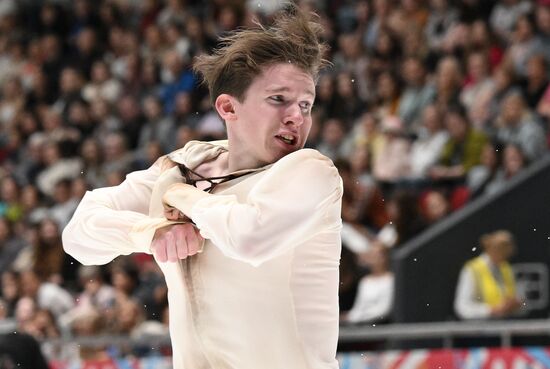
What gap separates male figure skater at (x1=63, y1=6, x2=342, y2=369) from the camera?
3.22 metres

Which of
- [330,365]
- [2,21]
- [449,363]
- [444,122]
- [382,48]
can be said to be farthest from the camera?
[2,21]

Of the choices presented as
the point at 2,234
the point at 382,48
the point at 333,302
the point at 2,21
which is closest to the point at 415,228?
the point at 382,48

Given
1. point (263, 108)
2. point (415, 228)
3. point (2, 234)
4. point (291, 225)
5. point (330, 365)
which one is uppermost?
point (263, 108)

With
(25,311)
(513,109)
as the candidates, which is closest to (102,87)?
(25,311)

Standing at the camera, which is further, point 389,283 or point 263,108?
point 389,283

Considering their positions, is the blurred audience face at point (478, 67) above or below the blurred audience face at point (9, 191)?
above

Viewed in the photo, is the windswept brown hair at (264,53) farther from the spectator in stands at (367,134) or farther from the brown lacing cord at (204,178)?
the spectator in stands at (367,134)

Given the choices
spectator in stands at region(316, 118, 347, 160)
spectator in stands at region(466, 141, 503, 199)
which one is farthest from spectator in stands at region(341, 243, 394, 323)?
spectator in stands at region(316, 118, 347, 160)

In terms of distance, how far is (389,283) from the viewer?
351 inches

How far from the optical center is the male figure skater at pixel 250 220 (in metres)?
3.22

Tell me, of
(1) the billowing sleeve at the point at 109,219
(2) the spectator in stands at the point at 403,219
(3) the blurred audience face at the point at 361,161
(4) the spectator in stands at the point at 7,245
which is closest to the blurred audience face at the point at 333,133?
(3) the blurred audience face at the point at 361,161

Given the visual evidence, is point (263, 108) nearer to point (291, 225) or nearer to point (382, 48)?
point (291, 225)

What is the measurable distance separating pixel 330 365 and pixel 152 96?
10.6 metres

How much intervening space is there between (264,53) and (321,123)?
7.84 metres
